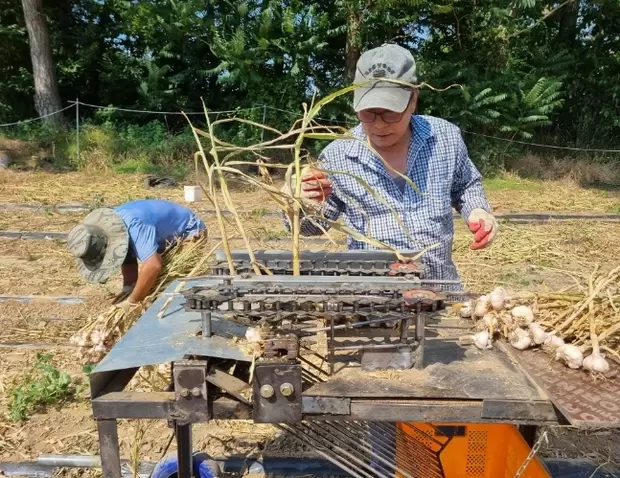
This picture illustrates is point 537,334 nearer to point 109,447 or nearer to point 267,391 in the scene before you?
point 267,391

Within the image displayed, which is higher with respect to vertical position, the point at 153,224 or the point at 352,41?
the point at 352,41

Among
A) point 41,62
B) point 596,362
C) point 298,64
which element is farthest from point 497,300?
point 41,62

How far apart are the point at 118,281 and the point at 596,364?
196 inches

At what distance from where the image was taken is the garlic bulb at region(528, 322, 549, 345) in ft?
4.93

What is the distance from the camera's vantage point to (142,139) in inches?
529

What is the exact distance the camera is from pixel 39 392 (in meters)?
3.13

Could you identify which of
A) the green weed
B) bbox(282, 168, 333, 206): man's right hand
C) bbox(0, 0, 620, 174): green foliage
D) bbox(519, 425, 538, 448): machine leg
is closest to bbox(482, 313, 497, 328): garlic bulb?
bbox(282, 168, 333, 206): man's right hand

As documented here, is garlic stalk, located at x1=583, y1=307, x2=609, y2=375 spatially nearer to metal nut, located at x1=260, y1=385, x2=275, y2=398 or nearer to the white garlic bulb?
the white garlic bulb

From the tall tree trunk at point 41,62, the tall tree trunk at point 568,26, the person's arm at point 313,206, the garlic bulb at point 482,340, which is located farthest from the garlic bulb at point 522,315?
the tall tree trunk at point 568,26

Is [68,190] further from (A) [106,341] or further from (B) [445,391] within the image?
(B) [445,391]

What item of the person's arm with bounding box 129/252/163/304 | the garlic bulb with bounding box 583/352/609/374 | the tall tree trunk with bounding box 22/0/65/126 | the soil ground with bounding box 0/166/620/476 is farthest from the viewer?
the tall tree trunk with bounding box 22/0/65/126

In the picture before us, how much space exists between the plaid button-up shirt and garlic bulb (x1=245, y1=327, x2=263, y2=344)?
0.85 m

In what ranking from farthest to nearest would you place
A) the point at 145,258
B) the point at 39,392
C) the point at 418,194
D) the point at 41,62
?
the point at 41,62, the point at 145,258, the point at 39,392, the point at 418,194

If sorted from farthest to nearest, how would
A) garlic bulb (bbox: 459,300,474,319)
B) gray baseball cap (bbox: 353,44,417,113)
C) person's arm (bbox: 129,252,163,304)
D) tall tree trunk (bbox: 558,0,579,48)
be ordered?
tall tree trunk (bbox: 558,0,579,48), person's arm (bbox: 129,252,163,304), gray baseball cap (bbox: 353,44,417,113), garlic bulb (bbox: 459,300,474,319)
